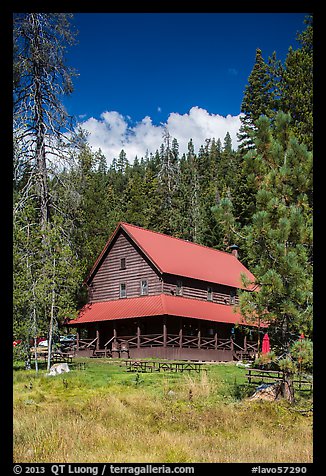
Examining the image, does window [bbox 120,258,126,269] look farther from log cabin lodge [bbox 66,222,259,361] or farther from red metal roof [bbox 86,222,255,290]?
red metal roof [bbox 86,222,255,290]

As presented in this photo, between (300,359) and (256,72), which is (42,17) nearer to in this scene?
(300,359)

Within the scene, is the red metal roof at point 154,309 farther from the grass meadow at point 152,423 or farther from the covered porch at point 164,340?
the grass meadow at point 152,423

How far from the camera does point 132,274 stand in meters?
28.5

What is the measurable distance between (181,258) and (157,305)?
487 centimetres

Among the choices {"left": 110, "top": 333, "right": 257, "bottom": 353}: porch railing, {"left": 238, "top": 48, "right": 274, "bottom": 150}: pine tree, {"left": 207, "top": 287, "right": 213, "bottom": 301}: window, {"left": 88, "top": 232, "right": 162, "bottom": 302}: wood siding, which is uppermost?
{"left": 238, "top": 48, "right": 274, "bottom": 150}: pine tree

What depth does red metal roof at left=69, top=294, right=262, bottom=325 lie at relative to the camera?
25.4 meters

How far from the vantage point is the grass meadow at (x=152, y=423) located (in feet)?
27.4

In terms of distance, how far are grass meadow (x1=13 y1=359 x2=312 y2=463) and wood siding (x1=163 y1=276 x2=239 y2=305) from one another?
1234 cm

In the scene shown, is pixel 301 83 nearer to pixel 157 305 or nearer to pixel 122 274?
pixel 157 305

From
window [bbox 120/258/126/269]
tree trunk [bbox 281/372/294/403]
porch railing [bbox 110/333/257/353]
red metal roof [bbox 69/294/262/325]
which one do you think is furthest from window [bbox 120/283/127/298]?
tree trunk [bbox 281/372/294/403]

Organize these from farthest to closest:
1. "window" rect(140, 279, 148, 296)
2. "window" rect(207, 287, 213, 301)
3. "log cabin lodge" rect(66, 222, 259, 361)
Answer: "window" rect(207, 287, 213, 301)
"window" rect(140, 279, 148, 296)
"log cabin lodge" rect(66, 222, 259, 361)

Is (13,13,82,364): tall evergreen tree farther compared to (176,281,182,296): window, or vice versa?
(176,281,182,296): window
